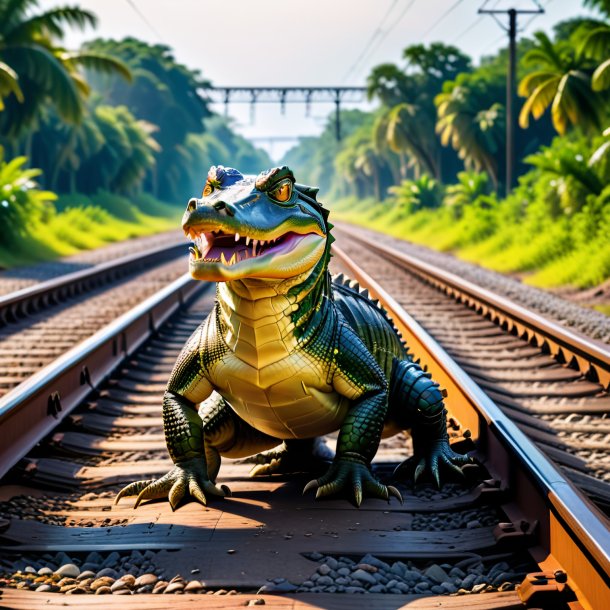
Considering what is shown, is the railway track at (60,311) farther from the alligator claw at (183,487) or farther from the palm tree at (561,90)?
the palm tree at (561,90)

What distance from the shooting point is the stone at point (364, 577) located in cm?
297

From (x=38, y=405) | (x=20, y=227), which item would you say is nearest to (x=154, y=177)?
(x=20, y=227)

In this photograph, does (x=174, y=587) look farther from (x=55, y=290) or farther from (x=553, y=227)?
(x=553, y=227)

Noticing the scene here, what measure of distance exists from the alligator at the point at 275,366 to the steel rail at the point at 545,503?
0.26 m

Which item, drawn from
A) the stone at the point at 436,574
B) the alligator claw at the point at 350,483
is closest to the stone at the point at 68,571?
the alligator claw at the point at 350,483

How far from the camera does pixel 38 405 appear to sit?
4.99 m

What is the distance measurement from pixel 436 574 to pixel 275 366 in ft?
3.37

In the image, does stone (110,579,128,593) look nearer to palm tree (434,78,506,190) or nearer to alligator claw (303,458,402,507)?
alligator claw (303,458,402,507)

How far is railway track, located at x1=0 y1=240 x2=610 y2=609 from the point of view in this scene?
2.82 m

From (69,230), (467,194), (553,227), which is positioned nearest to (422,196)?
(467,194)

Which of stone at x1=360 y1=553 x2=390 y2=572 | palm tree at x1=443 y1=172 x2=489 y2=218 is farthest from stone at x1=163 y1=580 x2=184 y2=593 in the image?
palm tree at x1=443 y1=172 x2=489 y2=218

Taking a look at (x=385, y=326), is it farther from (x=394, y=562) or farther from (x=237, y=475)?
(x=394, y=562)

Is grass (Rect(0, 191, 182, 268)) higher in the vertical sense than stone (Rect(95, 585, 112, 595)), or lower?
higher

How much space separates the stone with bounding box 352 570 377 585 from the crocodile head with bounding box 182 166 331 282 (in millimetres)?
1066
